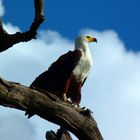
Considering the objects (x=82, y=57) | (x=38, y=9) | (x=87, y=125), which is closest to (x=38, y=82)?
(x=82, y=57)

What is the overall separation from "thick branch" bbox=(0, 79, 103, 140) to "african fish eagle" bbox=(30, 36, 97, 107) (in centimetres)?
A: 363

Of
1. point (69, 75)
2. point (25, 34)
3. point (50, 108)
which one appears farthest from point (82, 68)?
point (25, 34)

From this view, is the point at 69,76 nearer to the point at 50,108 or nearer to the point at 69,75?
the point at 69,75

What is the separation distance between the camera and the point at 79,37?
38.1 ft

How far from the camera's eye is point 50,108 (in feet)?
21.1

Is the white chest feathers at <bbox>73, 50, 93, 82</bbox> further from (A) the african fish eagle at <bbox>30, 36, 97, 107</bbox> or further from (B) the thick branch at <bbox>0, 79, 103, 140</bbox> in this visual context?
(B) the thick branch at <bbox>0, 79, 103, 140</bbox>

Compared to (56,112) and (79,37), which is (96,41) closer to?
(79,37)

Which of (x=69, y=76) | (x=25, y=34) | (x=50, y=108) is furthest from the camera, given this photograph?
(x=69, y=76)

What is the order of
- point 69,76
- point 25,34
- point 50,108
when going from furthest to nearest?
1. point 69,76
2. point 50,108
3. point 25,34

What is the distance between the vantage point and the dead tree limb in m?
5.39

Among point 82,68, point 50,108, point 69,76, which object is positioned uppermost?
point 82,68

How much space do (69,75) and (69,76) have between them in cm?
2

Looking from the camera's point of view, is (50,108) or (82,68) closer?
(50,108)

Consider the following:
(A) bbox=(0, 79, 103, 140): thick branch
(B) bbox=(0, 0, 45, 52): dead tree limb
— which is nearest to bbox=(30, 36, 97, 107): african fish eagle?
(A) bbox=(0, 79, 103, 140): thick branch
